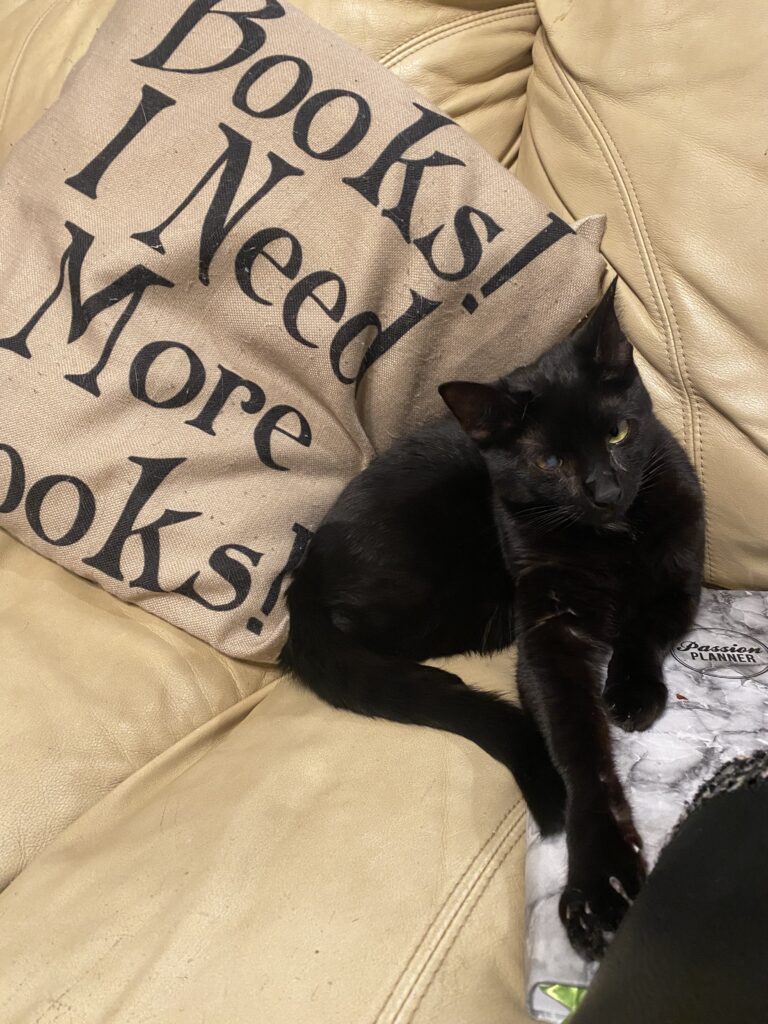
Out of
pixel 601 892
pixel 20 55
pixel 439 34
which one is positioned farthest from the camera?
pixel 20 55

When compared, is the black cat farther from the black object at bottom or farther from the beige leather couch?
the black object at bottom

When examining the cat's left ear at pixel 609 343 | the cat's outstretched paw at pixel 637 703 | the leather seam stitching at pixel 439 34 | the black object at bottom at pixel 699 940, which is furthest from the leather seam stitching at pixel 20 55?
the black object at bottom at pixel 699 940

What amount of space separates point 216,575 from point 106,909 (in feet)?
1.22

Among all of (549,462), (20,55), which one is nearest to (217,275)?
(549,462)

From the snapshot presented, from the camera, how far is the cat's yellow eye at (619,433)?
2.99 feet

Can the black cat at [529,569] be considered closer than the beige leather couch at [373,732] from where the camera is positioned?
No

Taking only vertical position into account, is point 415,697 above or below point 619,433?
below

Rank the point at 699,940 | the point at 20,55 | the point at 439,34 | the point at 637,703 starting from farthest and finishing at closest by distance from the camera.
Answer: the point at 20,55
the point at 439,34
the point at 637,703
the point at 699,940

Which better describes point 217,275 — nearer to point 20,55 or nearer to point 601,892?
point 20,55

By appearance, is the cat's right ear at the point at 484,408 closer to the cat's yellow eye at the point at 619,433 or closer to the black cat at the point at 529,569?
the black cat at the point at 529,569

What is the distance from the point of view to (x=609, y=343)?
2.86ft

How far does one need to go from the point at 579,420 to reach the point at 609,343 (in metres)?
0.09

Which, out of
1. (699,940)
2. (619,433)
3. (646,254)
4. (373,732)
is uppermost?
(646,254)

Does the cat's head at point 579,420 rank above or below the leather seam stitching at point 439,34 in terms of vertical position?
below
